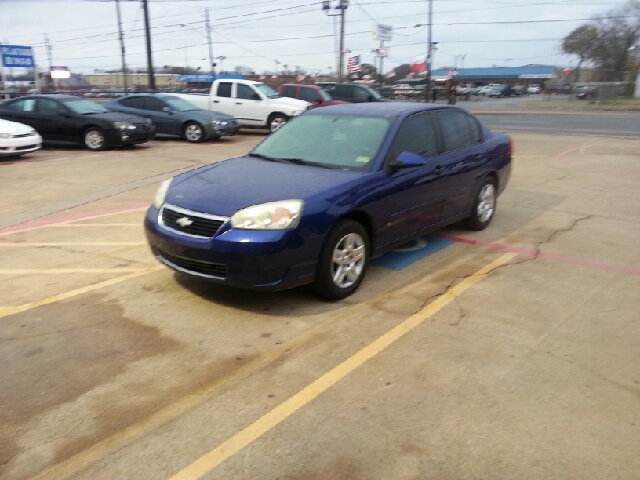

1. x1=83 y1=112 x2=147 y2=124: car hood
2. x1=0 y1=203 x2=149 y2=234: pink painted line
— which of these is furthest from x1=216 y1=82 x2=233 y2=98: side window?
x1=0 y1=203 x2=149 y2=234: pink painted line

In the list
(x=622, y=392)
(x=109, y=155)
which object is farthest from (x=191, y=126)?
(x=622, y=392)

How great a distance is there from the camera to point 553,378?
372cm

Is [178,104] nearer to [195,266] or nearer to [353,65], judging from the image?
[195,266]

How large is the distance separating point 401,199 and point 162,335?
2.47m

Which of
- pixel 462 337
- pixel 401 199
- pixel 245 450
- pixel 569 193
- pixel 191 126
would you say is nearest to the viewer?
pixel 245 450

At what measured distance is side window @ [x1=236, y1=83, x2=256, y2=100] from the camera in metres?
19.4

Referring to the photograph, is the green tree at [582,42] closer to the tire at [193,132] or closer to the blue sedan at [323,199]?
the tire at [193,132]

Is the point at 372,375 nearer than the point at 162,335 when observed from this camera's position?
Yes

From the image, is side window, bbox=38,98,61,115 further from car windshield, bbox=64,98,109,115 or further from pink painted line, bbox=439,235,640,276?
pink painted line, bbox=439,235,640,276

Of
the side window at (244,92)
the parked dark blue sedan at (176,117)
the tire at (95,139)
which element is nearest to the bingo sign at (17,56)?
the parked dark blue sedan at (176,117)

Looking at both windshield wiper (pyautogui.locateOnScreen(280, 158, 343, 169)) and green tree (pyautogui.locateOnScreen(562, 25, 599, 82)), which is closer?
windshield wiper (pyautogui.locateOnScreen(280, 158, 343, 169))

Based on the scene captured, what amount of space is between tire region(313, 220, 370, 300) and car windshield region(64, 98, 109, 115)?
1245 cm

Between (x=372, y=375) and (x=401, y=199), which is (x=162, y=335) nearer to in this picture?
(x=372, y=375)

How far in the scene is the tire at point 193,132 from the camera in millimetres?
16906
